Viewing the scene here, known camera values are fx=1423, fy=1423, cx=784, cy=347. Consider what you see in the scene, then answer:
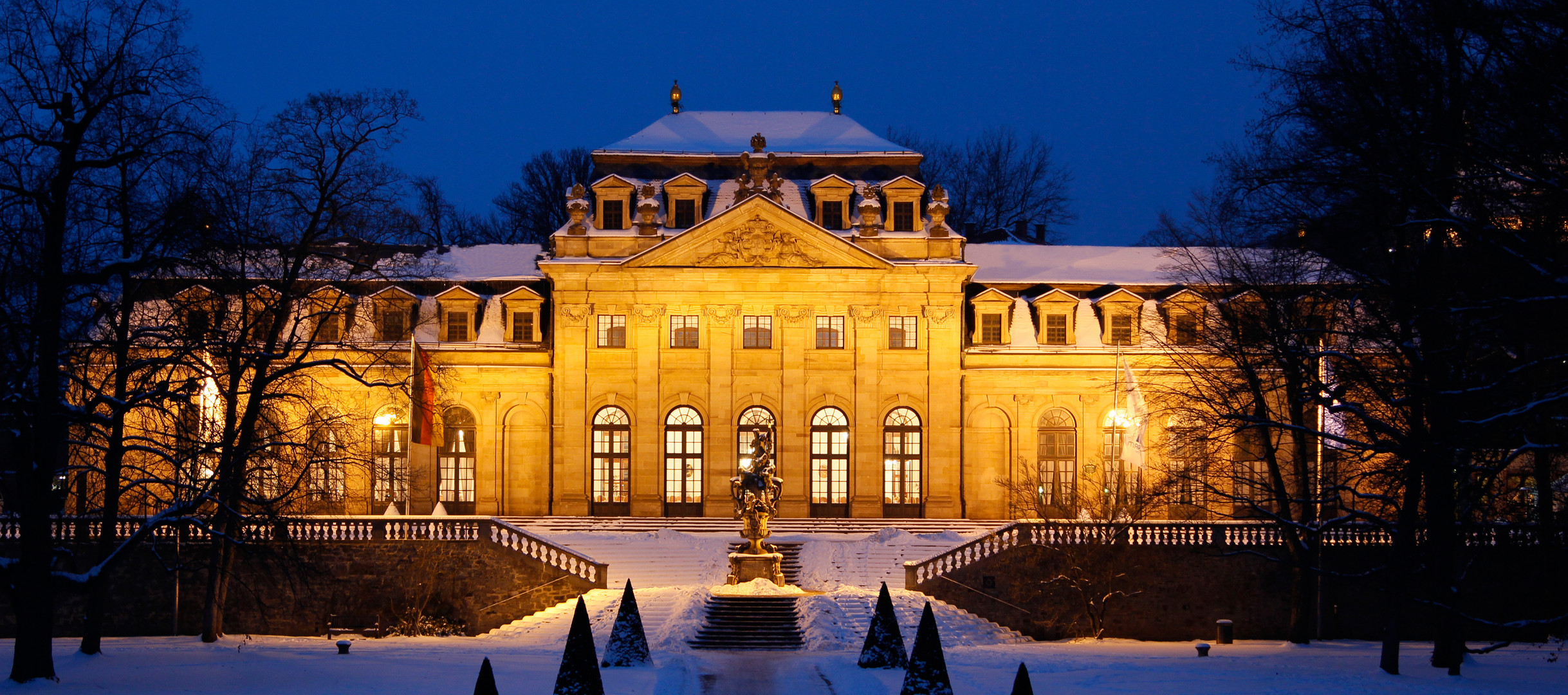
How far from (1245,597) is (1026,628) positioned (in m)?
5.53

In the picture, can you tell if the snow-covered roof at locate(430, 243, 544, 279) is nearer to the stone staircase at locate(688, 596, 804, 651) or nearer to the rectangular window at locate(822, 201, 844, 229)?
the rectangular window at locate(822, 201, 844, 229)

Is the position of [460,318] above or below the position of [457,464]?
above

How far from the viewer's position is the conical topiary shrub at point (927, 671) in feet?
67.4

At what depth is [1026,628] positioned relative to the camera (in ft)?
115

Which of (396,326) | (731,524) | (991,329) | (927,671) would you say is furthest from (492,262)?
(927,671)

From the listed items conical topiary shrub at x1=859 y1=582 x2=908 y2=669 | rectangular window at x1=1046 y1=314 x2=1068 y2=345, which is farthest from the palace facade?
conical topiary shrub at x1=859 y1=582 x2=908 y2=669

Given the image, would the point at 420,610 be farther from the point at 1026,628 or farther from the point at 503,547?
the point at 1026,628

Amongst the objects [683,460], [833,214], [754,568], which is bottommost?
[754,568]

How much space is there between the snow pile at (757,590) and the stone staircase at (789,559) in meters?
2.98

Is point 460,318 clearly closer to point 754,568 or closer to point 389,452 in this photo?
Answer: point 389,452

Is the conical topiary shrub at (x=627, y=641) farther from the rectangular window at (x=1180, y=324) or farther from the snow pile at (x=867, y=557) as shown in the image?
the rectangular window at (x=1180, y=324)

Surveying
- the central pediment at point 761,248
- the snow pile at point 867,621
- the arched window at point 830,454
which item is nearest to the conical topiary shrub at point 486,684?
the snow pile at point 867,621

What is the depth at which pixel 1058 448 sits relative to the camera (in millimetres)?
45969

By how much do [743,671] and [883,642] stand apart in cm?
252
